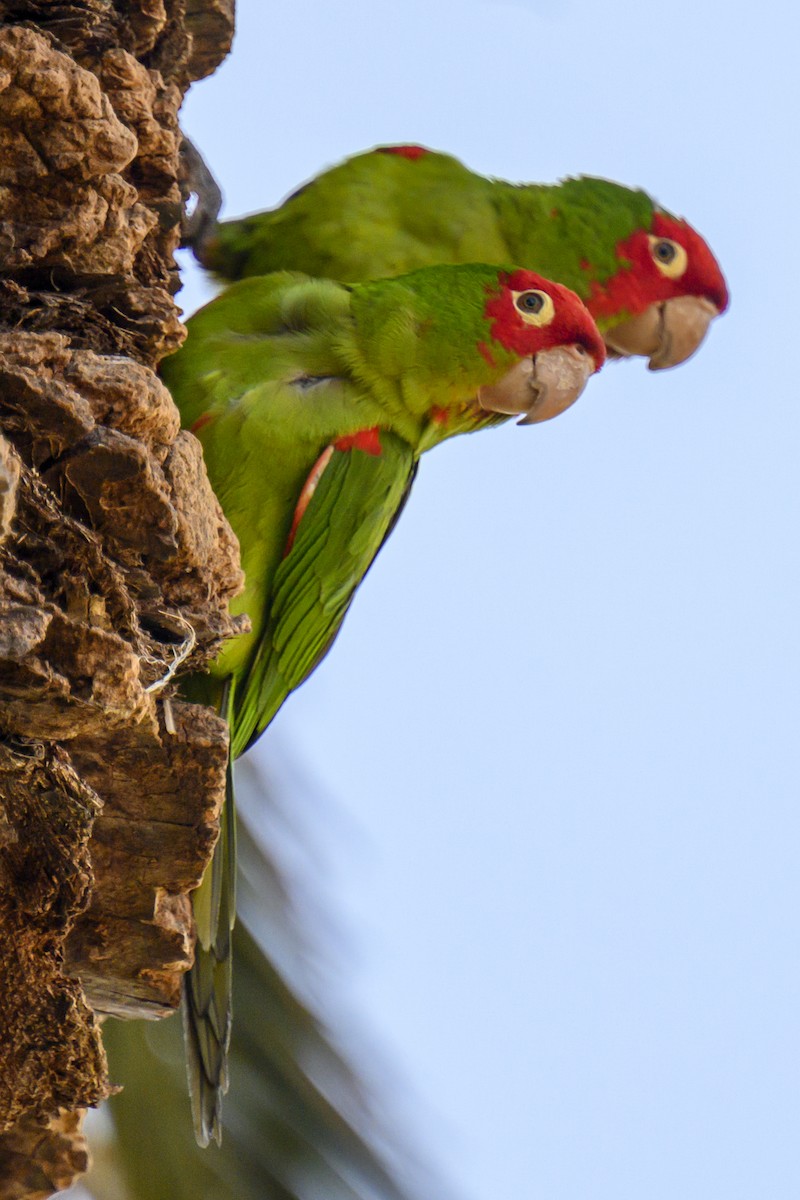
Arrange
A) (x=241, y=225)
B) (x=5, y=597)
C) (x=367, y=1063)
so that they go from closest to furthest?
(x=5, y=597), (x=367, y=1063), (x=241, y=225)

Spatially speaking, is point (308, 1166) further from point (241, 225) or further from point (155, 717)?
point (241, 225)

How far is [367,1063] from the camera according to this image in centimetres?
250

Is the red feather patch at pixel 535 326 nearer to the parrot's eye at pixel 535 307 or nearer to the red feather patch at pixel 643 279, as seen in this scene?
the parrot's eye at pixel 535 307

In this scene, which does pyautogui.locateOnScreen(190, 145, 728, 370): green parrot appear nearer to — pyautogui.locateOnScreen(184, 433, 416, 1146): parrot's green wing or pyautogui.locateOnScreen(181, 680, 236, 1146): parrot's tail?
pyautogui.locateOnScreen(184, 433, 416, 1146): parrot's green wing

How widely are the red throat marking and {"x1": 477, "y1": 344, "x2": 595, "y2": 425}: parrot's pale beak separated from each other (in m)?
0.98

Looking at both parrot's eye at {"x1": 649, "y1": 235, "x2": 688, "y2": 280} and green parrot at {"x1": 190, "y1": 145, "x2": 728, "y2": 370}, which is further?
parrot's eye at {"x1": 649, "y1": 235, "x2": 688, "y2": 280}

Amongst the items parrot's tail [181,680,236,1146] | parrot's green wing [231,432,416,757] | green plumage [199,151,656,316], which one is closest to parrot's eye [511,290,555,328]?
parrot's green wing [231,432,416,757]

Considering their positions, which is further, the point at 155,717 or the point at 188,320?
the point at 188,320

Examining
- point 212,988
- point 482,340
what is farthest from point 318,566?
point 212,988

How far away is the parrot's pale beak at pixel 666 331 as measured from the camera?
3.88 meters

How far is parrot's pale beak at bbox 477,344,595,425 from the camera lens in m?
3.02

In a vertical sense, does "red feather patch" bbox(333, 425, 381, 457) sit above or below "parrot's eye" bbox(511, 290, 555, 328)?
below

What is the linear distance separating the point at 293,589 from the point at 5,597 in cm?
132

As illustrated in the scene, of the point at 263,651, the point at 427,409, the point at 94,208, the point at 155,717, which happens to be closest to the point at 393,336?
the point at 427,409
